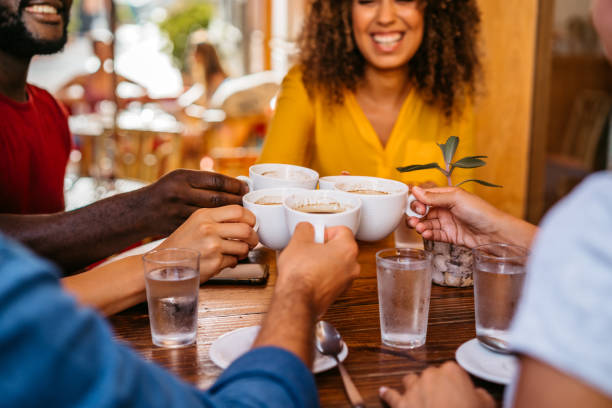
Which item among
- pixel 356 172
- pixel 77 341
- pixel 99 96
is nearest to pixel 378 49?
pixel 356 172

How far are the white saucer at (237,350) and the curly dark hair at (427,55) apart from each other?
1410mm

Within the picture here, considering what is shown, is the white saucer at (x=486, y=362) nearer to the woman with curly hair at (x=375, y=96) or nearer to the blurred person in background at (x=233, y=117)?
the woman with curly hair at (x=375, y=96)

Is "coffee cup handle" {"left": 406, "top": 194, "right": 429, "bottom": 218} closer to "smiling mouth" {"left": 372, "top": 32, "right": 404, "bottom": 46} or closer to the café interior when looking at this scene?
the café interior

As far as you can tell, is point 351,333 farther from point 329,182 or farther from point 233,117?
point 233,117

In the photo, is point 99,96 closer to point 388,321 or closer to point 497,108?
point 497,108

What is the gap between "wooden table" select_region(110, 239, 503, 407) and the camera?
838mm

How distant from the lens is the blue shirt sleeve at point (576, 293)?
46 centimetres

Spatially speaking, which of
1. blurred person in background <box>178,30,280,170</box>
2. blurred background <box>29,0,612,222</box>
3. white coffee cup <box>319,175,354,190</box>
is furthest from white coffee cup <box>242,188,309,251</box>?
blurred person in background <box>178,30,280,170</box>

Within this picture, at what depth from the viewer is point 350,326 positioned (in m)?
1.03

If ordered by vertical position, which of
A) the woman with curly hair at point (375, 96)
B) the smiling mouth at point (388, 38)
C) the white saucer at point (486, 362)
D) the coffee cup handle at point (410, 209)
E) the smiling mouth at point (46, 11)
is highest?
the smiling mouth at point (46, 11)

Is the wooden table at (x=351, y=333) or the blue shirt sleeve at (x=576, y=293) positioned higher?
the blue shirt sleeve at (x=576, y=293)

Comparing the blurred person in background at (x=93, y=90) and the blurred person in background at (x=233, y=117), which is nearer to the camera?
the blurred person in background at (x=233, y=117)

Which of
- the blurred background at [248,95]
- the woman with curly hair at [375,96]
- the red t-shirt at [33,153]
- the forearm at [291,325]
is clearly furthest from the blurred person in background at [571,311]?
the blurred background at [248,95]

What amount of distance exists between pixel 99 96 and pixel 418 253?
6.00 m
